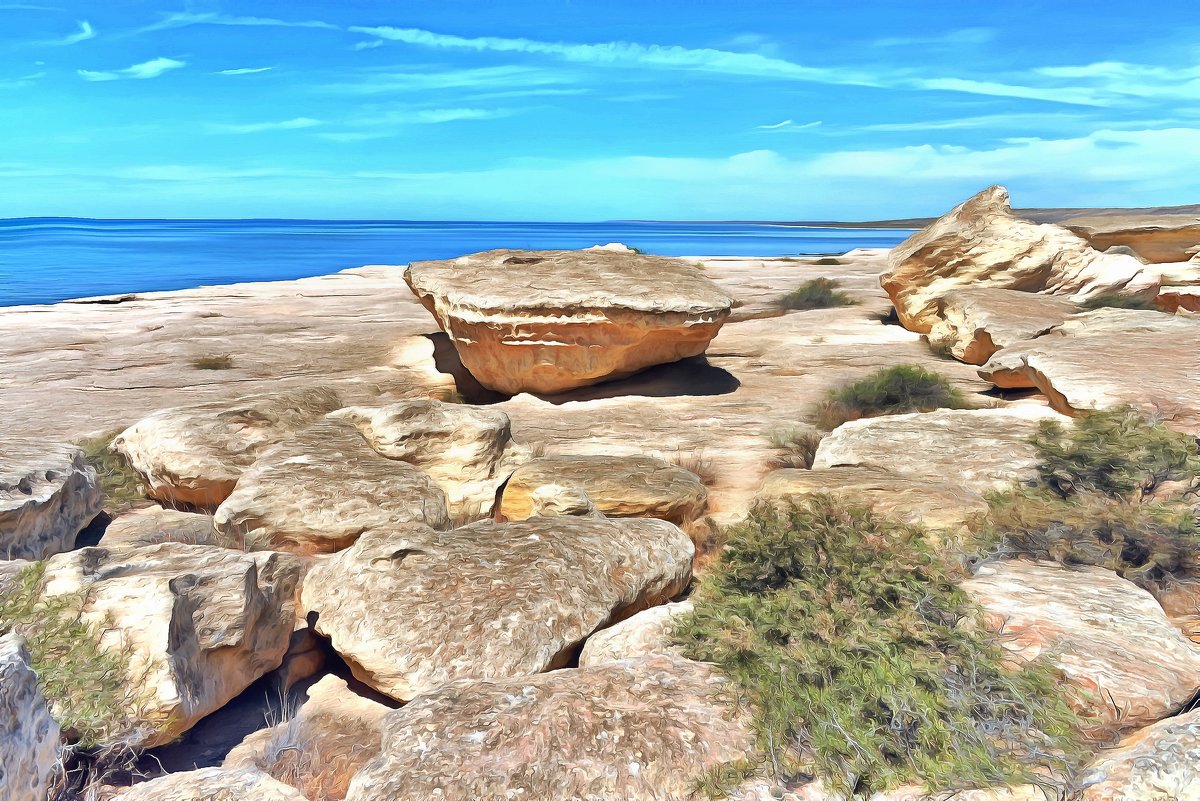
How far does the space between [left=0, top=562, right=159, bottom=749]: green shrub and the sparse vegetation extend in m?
4.31

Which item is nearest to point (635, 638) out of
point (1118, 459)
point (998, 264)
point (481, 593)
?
point (481, 593)

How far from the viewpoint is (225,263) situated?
56031 mm

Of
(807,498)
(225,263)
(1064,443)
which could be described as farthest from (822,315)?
(225,263)

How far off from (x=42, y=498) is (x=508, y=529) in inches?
117

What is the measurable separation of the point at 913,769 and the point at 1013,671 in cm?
72

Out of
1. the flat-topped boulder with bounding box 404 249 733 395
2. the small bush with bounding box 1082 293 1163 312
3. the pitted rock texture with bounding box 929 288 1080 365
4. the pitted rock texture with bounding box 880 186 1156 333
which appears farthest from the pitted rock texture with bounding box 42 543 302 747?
the small bush with bounding box 1082 293 1163 312

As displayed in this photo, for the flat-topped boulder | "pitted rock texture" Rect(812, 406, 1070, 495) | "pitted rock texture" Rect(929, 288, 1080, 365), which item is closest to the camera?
"pitted rock texture" Rect(812, 406, 1070, 495)

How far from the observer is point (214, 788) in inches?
118

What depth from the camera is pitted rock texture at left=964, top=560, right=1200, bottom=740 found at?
123 inches

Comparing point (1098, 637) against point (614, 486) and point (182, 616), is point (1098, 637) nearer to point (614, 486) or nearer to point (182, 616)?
point (614, 486)

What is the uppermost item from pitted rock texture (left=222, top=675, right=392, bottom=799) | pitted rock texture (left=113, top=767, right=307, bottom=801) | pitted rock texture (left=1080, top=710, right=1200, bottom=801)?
pitted rock texture (left=1080, top=710, right=1200, bottom=801)

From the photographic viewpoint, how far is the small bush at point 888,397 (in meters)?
8.64

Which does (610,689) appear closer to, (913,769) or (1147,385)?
(913,769)

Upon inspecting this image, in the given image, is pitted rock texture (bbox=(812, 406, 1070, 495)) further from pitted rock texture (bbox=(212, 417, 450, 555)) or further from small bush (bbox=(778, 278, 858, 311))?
small bush (bbox=(778, 278, 858, 311))
